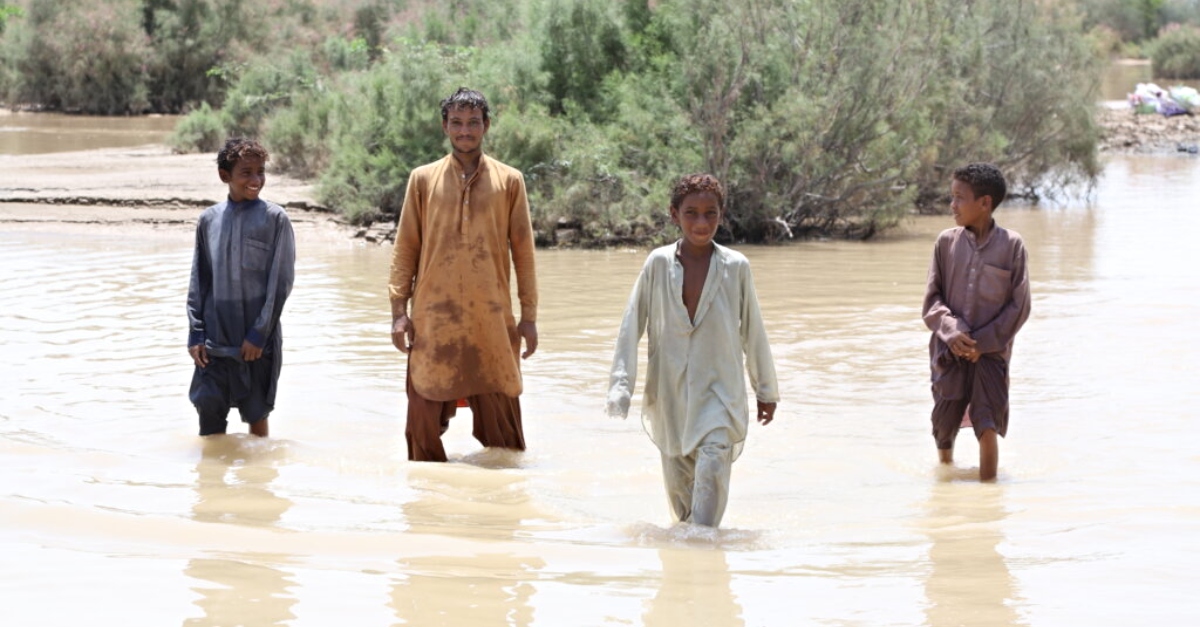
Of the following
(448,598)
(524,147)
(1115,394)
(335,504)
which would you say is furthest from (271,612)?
(524,147)

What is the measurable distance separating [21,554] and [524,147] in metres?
10.9

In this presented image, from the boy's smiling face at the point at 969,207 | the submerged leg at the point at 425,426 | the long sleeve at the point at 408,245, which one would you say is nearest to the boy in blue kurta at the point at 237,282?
the long sleeve at the point at 408,245

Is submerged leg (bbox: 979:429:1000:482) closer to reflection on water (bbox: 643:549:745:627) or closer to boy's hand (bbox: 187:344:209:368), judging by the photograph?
reflection on water (bbox: 643:549:745:627)

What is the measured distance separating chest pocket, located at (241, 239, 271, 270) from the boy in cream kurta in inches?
77.5

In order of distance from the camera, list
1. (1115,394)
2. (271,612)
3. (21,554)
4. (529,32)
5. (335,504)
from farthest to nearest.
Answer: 1. (529,32)
2. (1115,394)
3. (335,504)
4. (21,554)
5. (271,612)

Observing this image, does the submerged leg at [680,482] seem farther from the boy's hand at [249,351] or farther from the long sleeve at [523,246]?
the boy's hand at [249,351]

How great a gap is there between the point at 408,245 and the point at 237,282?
2.42ft

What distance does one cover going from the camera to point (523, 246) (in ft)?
21.2

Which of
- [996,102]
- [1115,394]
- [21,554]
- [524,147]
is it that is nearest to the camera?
[21,554]

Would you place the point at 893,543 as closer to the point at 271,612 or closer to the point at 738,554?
the point at 738,554

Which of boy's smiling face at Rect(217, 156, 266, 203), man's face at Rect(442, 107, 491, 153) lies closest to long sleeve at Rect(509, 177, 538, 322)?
man's face at Rect(442, 107, 491, 153)

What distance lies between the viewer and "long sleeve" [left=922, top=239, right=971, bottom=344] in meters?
6.16

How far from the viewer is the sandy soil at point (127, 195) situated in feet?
53.2

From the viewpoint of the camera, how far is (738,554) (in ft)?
16.2
